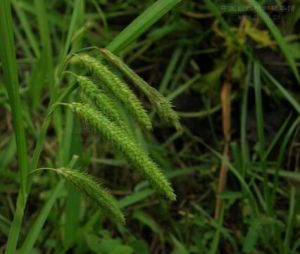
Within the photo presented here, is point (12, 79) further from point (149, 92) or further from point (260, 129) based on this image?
point (260, 129)

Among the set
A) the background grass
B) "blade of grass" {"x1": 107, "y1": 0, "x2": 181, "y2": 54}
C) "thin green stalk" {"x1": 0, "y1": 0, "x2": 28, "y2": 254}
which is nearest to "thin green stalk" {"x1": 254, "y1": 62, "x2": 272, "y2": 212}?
the background grass

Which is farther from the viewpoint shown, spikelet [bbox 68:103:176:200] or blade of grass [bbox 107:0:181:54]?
blade of grass [bbox 107:0:181:54]

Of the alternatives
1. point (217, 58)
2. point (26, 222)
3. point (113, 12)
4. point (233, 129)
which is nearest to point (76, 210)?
point (26, 222)

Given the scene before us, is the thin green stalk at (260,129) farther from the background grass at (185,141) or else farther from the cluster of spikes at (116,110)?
the cluster of spikes at (116,110)

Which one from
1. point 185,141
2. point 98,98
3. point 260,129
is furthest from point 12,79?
point 185,141

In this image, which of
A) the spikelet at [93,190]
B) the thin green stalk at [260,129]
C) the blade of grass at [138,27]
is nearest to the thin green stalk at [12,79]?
the spikelet at [93,190]

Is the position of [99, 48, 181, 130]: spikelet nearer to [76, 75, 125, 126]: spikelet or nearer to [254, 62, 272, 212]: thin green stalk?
[76, 75, 125, 126]: spikelet

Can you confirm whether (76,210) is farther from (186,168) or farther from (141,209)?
(186,168)
